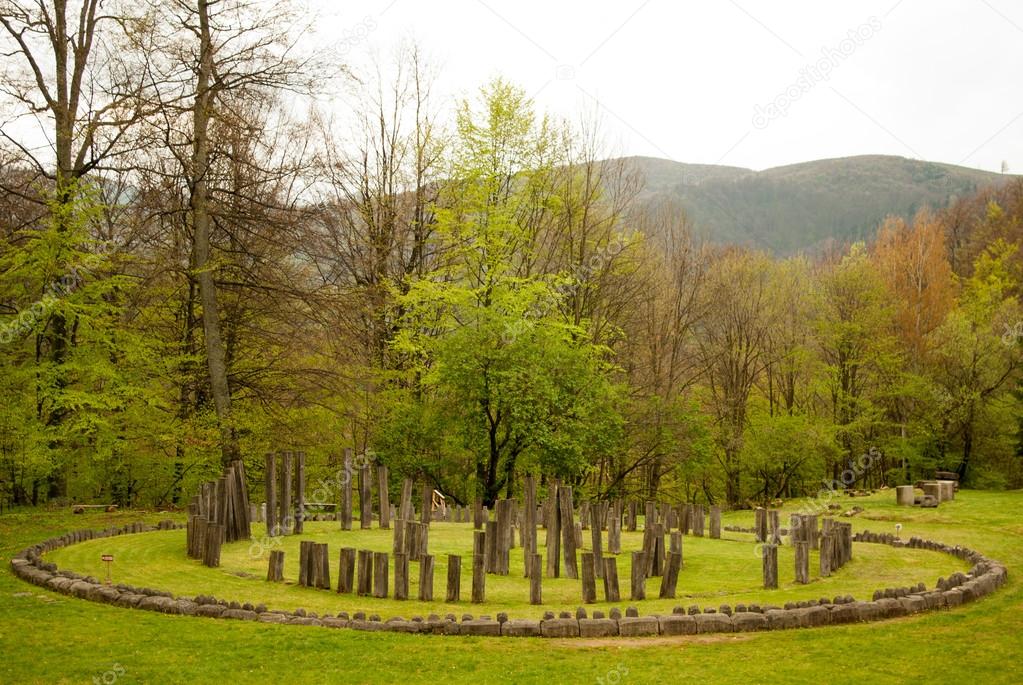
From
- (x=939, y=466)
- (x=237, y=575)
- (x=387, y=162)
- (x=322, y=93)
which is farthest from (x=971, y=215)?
(x=237, y=575)

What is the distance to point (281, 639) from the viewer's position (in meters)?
10.2

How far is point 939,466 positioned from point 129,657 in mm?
36100

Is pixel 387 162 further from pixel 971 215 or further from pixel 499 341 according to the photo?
pixel 971 215

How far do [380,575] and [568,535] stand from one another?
3.98 m

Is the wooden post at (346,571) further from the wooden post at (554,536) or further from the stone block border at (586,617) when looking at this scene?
the wooden post at (554,536)

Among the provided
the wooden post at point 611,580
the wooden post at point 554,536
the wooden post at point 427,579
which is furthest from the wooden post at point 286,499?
the wooden post at point 611,580

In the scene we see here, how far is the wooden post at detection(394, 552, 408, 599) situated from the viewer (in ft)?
42.7

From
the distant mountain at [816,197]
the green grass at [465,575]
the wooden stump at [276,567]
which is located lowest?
the green grass at [465,575]

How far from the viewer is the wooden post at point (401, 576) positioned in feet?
42.7

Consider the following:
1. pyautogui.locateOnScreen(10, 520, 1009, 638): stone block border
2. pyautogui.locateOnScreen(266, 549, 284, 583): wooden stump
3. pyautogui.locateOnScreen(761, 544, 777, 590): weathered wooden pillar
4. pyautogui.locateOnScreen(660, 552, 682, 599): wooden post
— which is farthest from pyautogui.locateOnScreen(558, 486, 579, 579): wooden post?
pyautogui.locateOnScreen(266, 549, 284, 583): wooden stump

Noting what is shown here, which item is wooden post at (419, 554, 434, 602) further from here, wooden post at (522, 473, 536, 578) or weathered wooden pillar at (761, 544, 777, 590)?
weathered wooden pillar at (761, 544, 777, 590)

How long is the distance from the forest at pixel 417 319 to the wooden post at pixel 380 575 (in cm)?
1101

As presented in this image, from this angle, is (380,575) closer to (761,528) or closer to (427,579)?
(427,579)

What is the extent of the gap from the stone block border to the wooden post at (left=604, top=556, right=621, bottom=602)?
1.31 m
